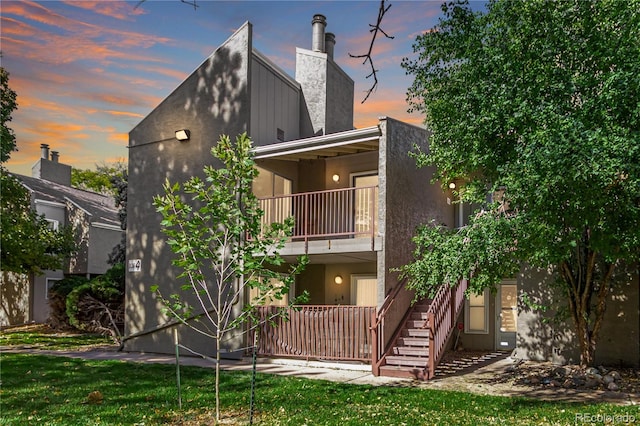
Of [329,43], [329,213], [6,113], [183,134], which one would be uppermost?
[329,43]

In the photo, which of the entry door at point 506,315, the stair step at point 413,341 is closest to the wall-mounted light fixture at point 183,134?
the stair step at point 413,341

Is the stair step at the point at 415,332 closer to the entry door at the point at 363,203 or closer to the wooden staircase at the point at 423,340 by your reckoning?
the wooden staircase at the point at 423,340

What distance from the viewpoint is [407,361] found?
1206cm

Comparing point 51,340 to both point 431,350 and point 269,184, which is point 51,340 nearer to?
point 269,184

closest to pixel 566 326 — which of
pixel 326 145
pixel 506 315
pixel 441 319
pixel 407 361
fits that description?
pixel 506 315

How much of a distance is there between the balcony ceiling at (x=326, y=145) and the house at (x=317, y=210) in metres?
0.03

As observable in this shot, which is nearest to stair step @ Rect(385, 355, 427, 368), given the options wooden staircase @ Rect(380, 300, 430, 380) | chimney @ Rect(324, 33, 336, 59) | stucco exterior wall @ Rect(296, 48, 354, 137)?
wooden staircase @ Rect(380, 300, 430, 380)

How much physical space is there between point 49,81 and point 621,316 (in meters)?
16.1

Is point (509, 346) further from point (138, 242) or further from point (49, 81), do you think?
point (49, 81)

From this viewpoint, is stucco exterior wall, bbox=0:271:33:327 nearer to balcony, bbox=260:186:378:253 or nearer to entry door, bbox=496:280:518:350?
balcony, bbox=260:186:378:253

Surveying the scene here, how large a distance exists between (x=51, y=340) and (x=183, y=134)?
29.1 ft

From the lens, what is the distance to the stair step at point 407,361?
11.9 meters

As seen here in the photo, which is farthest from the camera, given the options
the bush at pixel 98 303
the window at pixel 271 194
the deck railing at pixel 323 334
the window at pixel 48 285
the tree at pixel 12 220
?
the window at pixel 48 285

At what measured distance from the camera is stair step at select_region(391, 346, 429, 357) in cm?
1229
